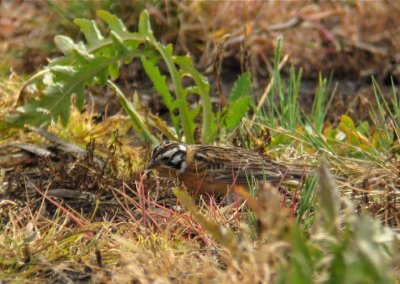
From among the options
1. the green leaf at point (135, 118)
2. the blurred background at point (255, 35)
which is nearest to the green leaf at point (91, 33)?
the green leaf at point (135, 118)

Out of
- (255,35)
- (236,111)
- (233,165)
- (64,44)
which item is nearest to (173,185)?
(233,165)

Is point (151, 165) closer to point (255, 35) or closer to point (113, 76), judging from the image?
point (113, 76)

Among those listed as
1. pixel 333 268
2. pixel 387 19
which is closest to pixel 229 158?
pixel 333 268

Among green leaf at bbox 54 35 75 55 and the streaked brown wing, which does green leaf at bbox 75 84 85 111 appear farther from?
the streaked brown wing

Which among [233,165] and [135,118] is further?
A: [135,118]

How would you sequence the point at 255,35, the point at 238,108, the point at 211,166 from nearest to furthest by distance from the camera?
1. the point at 211,166
2. the point at 238,108
3. the point at 255,35

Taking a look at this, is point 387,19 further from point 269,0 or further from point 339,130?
point 339,130
